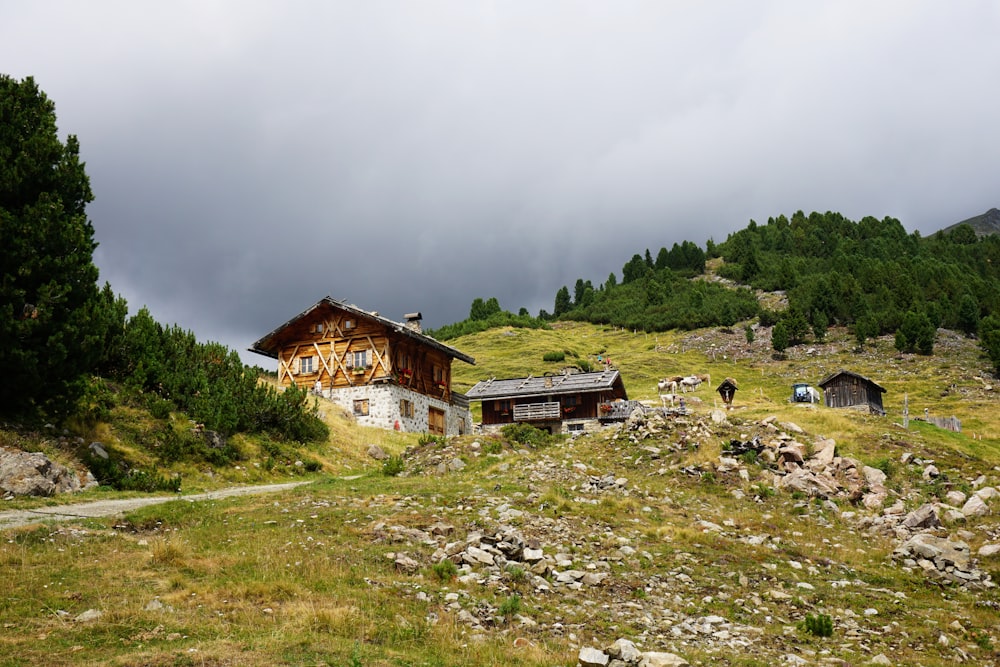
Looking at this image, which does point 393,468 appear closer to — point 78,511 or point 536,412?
point 78,511

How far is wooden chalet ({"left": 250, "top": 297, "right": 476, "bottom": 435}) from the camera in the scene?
167 ft

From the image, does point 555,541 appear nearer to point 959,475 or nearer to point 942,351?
point 959,475

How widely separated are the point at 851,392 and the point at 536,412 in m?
29.2

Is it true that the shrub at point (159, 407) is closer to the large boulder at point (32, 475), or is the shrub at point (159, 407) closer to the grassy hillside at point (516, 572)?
the grassy hillside at point (516, 572)

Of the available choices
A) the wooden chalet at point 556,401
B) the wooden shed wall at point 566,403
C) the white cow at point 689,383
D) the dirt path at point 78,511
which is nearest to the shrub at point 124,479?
the dirt path at point 78,511

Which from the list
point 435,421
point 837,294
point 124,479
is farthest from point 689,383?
point 124,479

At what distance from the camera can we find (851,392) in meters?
64.4

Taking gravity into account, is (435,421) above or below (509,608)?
above

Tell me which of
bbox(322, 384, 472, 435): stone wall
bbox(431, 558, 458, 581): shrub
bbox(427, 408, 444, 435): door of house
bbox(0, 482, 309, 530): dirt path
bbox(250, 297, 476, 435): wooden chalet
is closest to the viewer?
bbox(431, 558, 458, 581): shrub

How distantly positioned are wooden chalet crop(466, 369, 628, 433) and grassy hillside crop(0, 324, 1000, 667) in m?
29.2

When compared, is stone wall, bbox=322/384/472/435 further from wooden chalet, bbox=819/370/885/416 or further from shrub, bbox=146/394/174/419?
wooden chalet, bbox=819/370/885/416

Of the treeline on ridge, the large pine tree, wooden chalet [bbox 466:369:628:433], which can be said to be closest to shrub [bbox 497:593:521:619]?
the large pine tree

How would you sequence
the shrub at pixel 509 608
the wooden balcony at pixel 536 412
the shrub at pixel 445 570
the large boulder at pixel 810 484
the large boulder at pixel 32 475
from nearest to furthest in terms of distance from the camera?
the shrub at pixel 509 608, the shrub at pixel 445 570, the large boulder at pixel 32 475, the large boulder at pixel 810 484, the wooden balcony at pixel 536 412

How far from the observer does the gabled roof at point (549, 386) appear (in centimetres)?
5872
